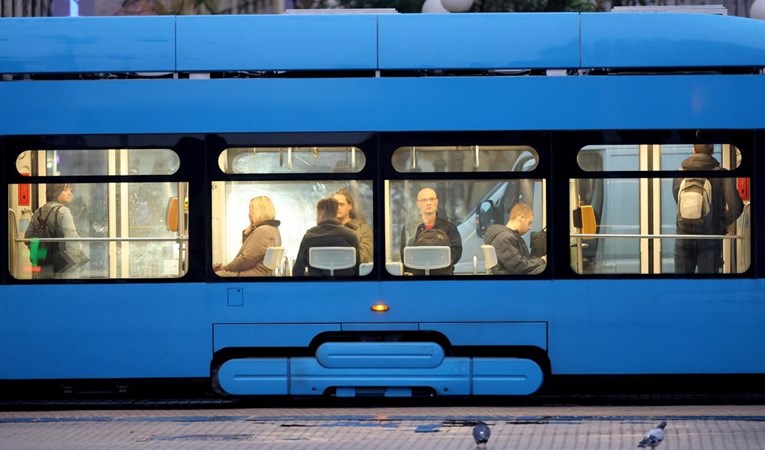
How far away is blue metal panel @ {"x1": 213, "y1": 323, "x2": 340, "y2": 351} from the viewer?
433 inches

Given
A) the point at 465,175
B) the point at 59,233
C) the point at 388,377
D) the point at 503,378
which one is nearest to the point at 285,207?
the point at 465,175

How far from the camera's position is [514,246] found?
36.3 feet

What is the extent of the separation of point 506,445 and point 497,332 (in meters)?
2.16

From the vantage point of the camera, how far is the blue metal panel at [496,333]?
11.0 meters

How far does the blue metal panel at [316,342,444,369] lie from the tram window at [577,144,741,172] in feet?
5.88

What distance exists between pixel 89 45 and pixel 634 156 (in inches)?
164

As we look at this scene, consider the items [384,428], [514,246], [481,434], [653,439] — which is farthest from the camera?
[514,246]

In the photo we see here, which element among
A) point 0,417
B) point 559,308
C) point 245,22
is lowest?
point 0,417

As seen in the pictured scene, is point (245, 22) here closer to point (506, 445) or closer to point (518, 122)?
point (518, 122)

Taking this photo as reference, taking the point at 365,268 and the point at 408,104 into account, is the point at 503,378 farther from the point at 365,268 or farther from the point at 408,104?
the point at 408,104

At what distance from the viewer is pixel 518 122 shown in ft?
36.4

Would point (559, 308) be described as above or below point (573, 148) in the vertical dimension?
below

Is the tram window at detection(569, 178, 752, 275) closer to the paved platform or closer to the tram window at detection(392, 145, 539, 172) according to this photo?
the tram window at detection(392, 145, 539, 172)

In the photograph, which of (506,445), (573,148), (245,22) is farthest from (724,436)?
(245,22)
